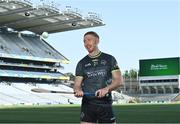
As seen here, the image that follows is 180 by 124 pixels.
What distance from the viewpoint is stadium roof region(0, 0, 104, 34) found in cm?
7250

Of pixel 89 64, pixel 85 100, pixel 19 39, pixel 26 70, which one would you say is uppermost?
pixel 19 39

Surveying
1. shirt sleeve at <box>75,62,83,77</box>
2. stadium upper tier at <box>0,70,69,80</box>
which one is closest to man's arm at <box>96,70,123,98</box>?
shirt sleeve at <box>75,62,83,77</box>

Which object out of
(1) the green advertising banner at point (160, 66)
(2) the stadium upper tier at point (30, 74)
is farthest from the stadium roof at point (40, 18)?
(1) the green advertising banner at point (160, 66)

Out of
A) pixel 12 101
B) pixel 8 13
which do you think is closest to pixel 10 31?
pixel 8 13

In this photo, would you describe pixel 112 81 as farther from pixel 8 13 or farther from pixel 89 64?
pixel 8 13

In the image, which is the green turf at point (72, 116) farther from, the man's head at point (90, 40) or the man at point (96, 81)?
the man's head at point (90, 40)

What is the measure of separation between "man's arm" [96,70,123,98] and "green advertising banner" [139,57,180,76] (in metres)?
93.0

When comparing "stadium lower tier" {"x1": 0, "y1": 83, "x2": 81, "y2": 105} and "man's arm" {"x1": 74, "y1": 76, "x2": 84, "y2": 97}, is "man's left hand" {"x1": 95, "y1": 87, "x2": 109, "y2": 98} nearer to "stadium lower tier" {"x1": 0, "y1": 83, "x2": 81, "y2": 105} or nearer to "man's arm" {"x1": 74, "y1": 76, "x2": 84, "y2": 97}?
"man's arm" {"x1": 74, "y1": 76, "x2": 84, "y2": 97}

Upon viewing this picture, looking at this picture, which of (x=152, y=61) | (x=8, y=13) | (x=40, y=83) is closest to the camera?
(x=8, y=13)

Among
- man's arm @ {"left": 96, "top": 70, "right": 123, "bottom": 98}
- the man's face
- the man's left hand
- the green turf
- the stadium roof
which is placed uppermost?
the stadium roof

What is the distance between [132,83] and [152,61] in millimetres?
47279

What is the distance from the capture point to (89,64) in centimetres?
582

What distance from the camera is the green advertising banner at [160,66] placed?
9794cm

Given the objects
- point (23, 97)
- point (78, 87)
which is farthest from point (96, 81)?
point (23, 97)
